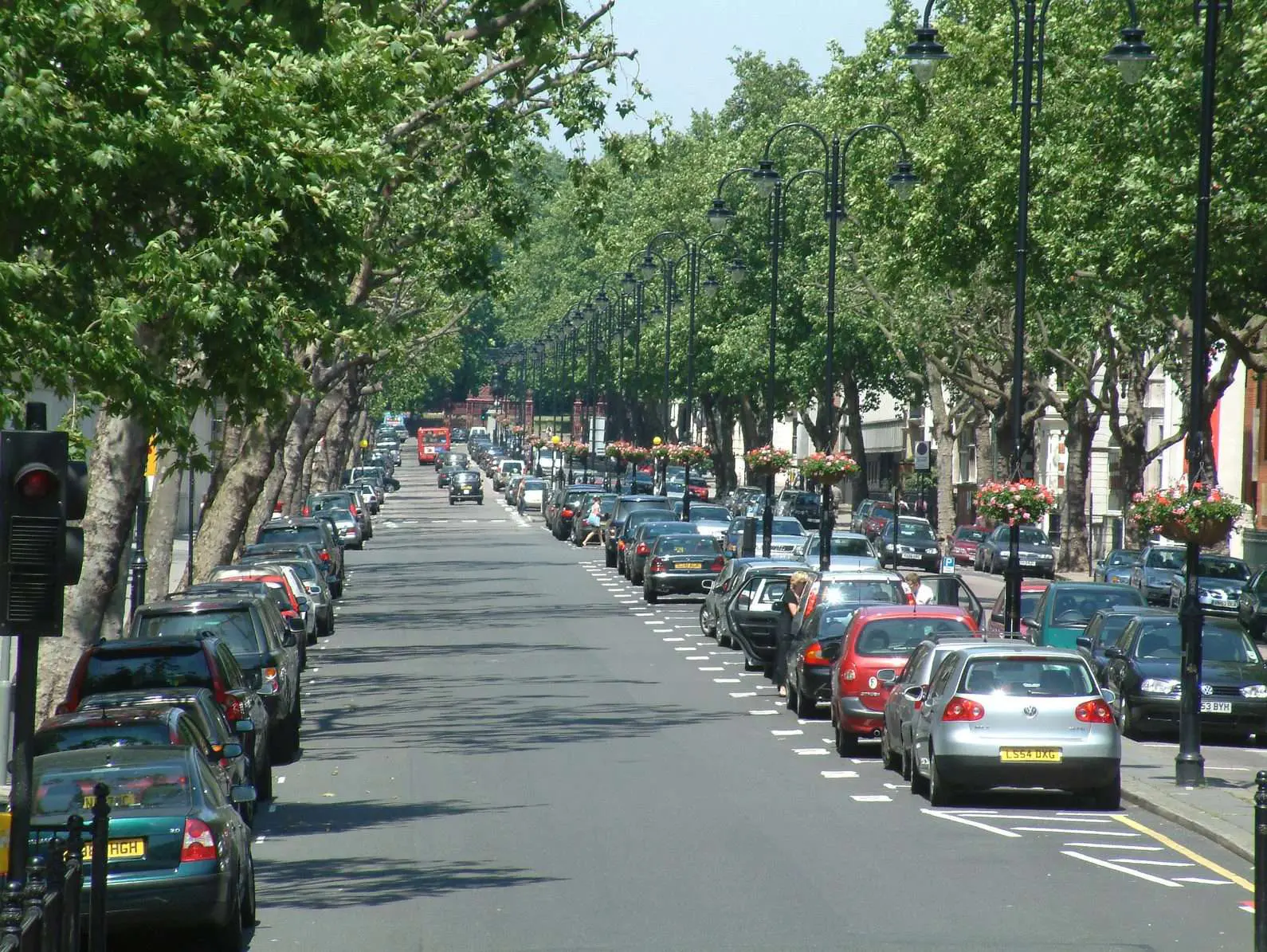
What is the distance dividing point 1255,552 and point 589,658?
94.4 ft

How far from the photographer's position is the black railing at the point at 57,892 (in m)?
8.04

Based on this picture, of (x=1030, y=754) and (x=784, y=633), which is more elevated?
(x=784, y=633)

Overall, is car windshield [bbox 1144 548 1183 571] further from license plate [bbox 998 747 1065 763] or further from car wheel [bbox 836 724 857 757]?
license plate [bbox 998 747 1065 763]

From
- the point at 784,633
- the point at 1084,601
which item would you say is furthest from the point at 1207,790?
the point at 1084,601

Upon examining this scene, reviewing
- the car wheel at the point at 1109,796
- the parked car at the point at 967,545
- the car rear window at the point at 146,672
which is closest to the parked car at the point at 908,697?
the car wheel at the point at 1109,796

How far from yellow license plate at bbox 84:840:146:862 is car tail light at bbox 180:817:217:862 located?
0.21 metres

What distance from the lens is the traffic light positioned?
9586mm

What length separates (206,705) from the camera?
49.7ft

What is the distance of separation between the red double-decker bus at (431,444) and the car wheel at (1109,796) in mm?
156057

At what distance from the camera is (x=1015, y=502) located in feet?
99.8

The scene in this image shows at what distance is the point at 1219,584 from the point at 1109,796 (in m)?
29.8

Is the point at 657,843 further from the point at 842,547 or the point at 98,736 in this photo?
the point at 842,547

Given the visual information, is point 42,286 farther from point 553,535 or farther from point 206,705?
point 553,535

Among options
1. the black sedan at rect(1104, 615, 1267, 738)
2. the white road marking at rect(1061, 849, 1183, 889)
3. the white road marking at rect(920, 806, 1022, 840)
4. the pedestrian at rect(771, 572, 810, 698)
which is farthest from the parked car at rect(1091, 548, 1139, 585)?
the white road marking at rect(1061, 849, 1183, 889)
